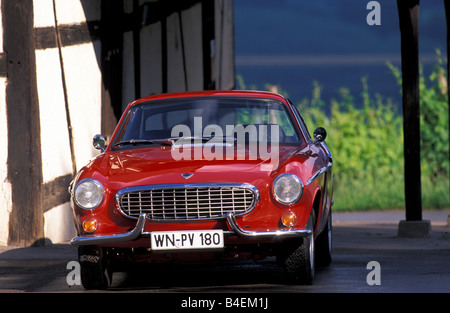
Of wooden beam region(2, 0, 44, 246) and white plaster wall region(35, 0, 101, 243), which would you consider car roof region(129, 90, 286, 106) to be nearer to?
wooden beam region(2, 0, 44, 246)

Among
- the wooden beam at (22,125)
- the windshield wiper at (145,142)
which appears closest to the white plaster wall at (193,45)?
the wooden beam at (22,125)

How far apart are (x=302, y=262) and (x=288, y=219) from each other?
1.29 ft

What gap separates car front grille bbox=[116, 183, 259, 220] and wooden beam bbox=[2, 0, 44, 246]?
3.48 m

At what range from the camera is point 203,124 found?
8742mm

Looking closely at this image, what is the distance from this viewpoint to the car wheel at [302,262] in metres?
7.52

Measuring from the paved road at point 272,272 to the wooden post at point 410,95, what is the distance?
0.46 meters

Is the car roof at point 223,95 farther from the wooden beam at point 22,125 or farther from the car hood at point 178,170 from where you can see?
the wooden beam at point 22,125

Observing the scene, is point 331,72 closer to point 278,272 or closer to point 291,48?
point 291,48

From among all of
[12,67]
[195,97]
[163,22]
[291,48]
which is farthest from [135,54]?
[291,48]

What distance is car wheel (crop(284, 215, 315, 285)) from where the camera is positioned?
24.7 ft

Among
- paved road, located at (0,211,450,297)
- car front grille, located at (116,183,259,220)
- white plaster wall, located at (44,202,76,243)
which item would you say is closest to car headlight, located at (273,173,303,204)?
car front grille, located at (116,183,259,220)

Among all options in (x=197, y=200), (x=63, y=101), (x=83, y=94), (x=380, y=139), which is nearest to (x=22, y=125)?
(x=63, y=101)
